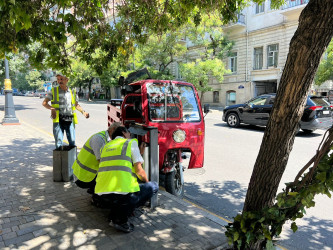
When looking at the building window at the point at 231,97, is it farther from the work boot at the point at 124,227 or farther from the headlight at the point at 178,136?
the work boot at the point at 124,227

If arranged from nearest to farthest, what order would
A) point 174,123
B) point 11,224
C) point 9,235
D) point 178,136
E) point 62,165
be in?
point 9,235 < point 11,224 < point 178,136 < point 174,123 < point 62,165

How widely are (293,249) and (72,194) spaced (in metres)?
3.24

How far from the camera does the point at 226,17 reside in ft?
17.4

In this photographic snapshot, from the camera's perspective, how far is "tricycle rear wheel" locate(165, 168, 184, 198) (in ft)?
14.5

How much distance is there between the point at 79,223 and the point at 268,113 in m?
9.59

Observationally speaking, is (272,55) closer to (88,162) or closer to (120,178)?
(88,162)

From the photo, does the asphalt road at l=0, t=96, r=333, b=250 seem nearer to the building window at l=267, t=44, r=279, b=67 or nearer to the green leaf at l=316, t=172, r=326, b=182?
the green leaf at l=316, t=172, r=326, b=182

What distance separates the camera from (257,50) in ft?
80.8

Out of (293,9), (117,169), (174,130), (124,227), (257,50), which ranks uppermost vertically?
(293,9)

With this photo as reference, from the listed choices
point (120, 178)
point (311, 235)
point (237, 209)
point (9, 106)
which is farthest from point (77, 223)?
point (9, 106)

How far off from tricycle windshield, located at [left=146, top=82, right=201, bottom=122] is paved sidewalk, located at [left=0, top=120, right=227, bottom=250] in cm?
135

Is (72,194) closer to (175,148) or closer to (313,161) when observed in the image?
(175,148)

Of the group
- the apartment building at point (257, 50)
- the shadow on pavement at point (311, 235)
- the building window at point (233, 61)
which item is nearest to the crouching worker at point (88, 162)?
the shadow on pavement at point (311, 235)

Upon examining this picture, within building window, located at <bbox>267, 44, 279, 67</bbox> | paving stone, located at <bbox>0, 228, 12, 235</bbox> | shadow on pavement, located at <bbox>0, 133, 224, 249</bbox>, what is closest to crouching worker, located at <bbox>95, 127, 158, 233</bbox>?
shadow on pavement, located at <bbox>0, 133, 224, 249</bbox>
